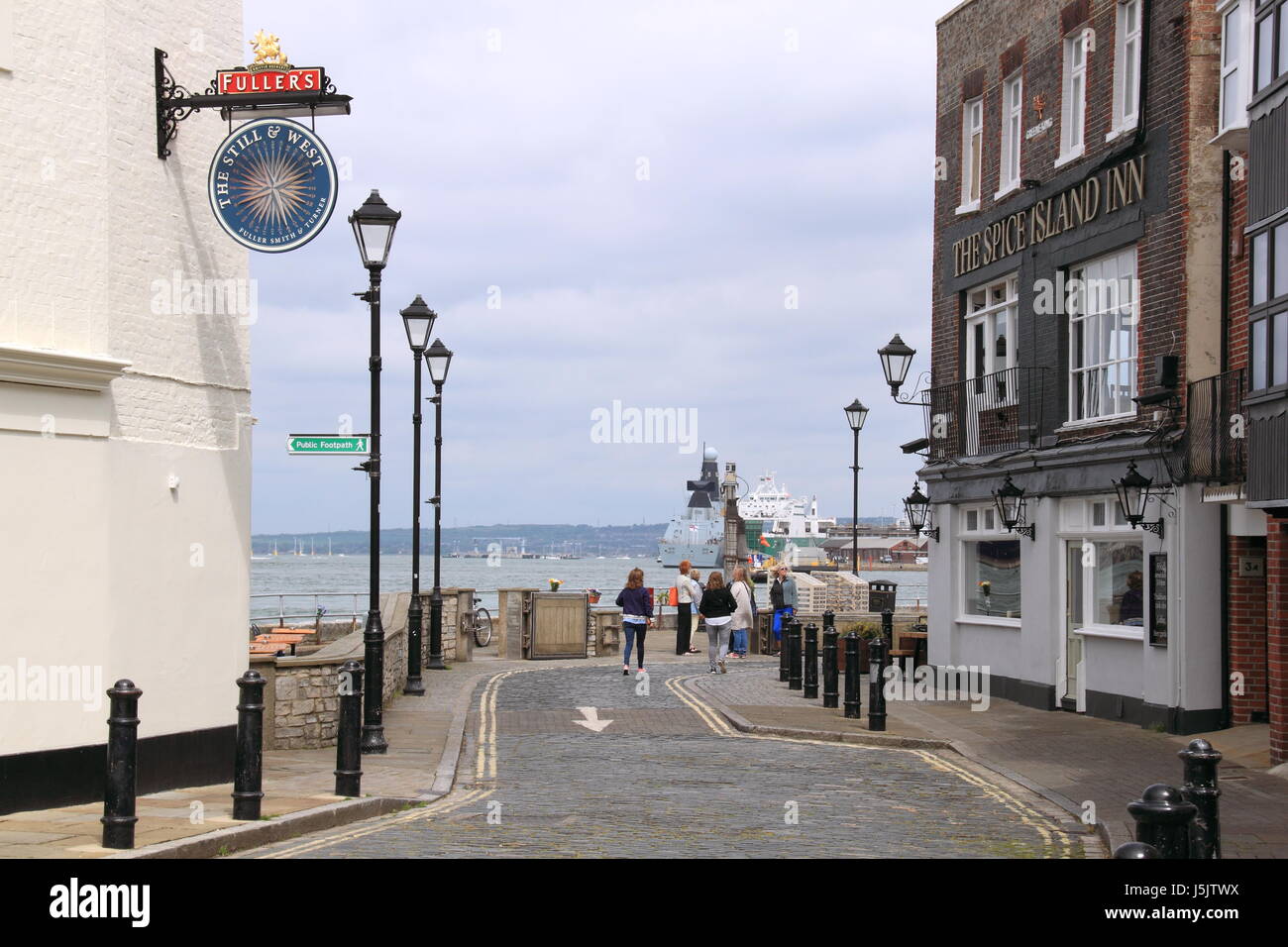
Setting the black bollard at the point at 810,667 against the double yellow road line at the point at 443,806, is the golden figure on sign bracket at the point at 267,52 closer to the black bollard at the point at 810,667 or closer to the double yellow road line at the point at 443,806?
the double yellow road line at the point at 443,806

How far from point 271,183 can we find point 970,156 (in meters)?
15.3

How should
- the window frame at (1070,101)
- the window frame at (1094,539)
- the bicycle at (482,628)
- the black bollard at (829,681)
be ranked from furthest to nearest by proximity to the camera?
the bicycle at (482,628)
the window frame at (1070,101)
the black bollard at (829,681)
the window frame at (1094,539)

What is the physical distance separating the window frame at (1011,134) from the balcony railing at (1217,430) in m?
6.27

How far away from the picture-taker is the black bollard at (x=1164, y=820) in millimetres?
7113

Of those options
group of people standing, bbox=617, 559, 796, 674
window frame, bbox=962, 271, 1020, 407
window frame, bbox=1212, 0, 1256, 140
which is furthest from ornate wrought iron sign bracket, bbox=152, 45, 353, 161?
window frame, bbox=962, 271, 1020, 407

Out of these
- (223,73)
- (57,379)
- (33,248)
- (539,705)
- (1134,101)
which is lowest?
(539,705)

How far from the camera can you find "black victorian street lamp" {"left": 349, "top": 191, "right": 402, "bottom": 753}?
1542cm

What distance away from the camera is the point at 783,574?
→ 116 ft

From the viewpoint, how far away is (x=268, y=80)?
12.4 metres

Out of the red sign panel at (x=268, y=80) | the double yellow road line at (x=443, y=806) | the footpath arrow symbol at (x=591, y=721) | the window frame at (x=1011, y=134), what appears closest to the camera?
the double yellow road line at (x=443, y=806)

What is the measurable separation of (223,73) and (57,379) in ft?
9.97

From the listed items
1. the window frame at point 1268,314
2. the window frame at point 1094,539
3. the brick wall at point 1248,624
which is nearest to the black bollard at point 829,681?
the window frame at point 1094,539

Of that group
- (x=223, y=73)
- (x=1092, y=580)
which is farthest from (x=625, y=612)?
(x=223, y=73)
